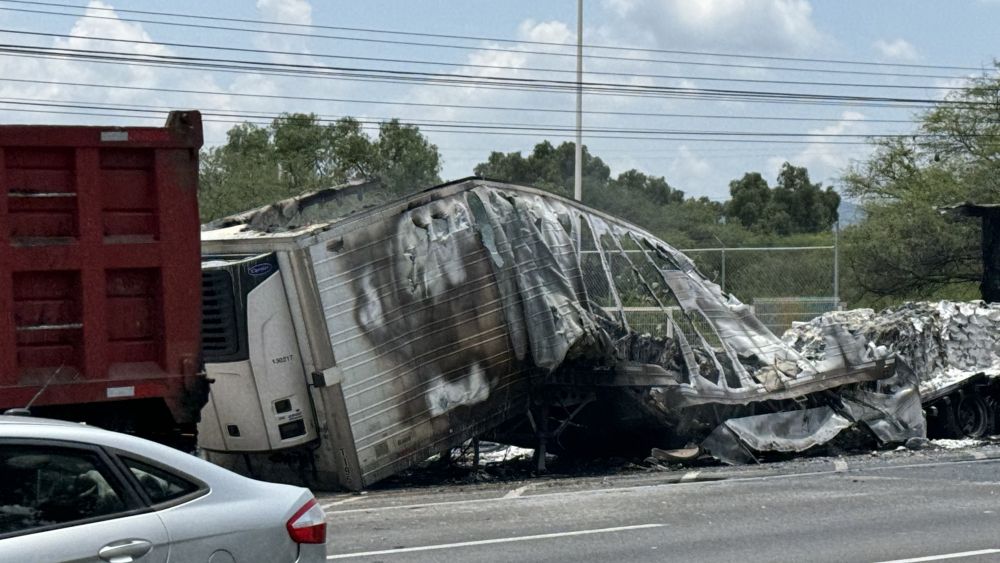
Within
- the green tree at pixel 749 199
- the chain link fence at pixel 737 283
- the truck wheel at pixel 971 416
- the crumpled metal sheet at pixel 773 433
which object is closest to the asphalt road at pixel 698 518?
the crumpled metal sheet at pixel 773 433

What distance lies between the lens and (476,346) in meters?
12.7

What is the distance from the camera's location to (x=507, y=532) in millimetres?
9562

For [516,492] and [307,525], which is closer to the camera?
[307,525]

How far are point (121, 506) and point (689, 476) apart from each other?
30.3 feet

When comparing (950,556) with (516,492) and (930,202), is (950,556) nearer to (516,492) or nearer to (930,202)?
(516,492)

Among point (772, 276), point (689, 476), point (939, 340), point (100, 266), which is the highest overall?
point (100, 266)

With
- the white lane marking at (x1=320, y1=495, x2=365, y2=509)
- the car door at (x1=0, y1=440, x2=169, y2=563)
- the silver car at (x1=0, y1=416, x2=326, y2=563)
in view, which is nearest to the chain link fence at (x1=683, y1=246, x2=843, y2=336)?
the white lane marking at (x1=320, y1=495, x2=365, y2=509)

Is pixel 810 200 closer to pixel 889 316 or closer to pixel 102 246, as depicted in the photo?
pixel 889 316

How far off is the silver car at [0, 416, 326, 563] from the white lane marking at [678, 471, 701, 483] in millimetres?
8350

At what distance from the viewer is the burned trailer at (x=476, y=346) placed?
38.2 ft

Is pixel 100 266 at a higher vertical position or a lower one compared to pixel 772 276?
higher

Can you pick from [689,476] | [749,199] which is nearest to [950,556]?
[689,476]

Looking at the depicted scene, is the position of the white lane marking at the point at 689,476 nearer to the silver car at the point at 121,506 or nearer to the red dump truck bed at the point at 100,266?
the red dump truck bed at the point at 100,266

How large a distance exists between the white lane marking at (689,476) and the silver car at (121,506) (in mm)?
8350
